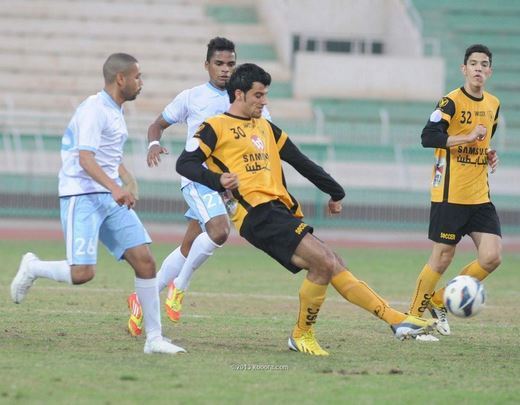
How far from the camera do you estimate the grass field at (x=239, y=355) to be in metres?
6.97

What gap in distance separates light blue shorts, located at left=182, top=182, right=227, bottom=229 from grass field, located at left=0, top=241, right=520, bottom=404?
3.16 ft

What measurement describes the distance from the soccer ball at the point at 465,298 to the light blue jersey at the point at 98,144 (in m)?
2.65

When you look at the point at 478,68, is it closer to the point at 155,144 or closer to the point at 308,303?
the point at 308,303

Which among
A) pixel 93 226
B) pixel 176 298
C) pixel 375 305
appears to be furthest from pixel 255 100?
pixel 176 298

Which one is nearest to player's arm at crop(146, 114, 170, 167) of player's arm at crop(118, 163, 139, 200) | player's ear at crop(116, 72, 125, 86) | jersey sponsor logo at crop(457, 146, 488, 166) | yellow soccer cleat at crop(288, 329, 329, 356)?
player's arm at crop(118, 163, 139, 200)

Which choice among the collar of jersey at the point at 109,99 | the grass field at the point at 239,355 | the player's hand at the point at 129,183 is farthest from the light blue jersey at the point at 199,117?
the collar of jersey at the point at 109,99

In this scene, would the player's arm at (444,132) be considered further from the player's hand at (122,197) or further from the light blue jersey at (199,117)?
the player's hand at (122,197)

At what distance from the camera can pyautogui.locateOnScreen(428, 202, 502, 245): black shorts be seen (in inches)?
398

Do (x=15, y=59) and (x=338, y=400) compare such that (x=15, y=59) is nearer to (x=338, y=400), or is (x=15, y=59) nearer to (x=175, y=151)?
(x=175, y=151)

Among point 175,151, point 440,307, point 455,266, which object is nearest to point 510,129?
point 175,151

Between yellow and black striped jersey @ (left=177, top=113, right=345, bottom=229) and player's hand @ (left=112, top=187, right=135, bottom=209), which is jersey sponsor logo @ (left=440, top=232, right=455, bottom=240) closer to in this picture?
yellow and black striped jersey @ (left=177, top=113, right=345, bottom=229)

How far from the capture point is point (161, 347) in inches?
332

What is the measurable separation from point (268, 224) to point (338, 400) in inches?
Result: 80.7

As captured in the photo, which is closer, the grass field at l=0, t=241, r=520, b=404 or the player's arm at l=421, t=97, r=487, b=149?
the grass field at l=0, t=241, r=520, b=404
